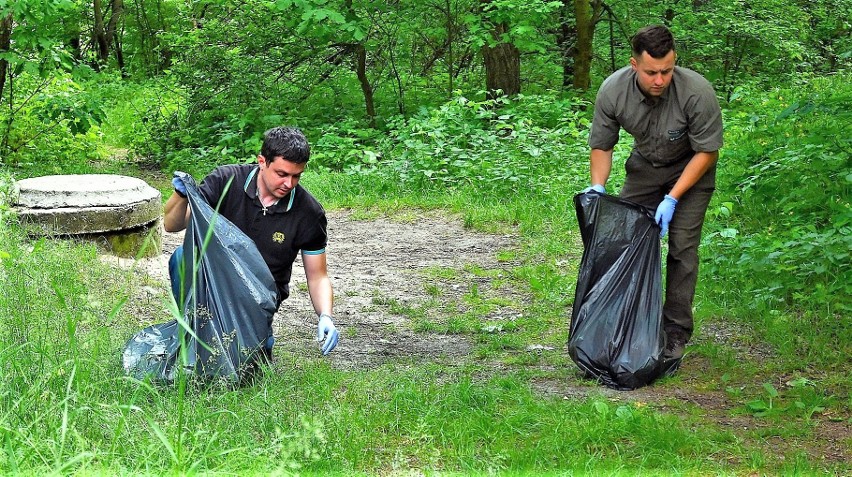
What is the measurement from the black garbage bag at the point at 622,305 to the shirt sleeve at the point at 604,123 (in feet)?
1.04

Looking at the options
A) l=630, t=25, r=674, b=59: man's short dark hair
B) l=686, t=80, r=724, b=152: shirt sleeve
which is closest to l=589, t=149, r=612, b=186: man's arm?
l=686, t=80, r=724, b=152: shirt sleeve

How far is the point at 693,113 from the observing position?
4.10 m

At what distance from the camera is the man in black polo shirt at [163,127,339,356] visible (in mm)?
3773

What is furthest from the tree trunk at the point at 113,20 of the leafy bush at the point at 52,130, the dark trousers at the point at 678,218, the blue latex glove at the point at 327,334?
the blue latex glove at the point at 327,334

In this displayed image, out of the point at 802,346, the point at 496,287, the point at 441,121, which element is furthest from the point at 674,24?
the point at 802,346

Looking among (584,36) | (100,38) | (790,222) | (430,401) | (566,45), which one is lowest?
(430,401)


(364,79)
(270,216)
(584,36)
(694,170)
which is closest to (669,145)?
(694,170)

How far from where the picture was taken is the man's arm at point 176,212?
373 centimetres

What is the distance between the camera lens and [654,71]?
4.02m

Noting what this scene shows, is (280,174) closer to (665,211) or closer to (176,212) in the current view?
(176,212)

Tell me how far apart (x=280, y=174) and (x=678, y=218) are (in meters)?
1.86

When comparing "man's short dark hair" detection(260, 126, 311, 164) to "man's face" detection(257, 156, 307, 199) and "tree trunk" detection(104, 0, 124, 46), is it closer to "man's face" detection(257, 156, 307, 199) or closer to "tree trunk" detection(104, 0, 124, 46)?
"man's face" detection(257, 156, 307, 199)

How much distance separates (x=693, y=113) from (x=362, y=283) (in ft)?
9.16

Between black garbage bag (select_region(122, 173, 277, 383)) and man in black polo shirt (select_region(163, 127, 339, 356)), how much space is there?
173mm
